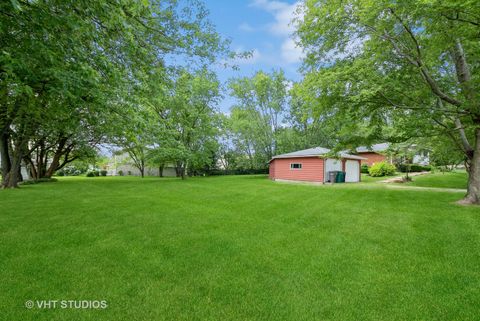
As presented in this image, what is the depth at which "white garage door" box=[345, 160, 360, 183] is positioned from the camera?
61.1ft

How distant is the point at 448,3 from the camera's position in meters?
5.03

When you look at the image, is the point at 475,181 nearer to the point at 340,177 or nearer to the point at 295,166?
the point at 340,177

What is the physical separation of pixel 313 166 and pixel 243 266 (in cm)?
1493

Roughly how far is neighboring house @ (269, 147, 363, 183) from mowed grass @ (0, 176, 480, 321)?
1051 cm

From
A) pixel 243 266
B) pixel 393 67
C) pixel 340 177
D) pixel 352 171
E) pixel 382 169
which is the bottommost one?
pixel 243 266

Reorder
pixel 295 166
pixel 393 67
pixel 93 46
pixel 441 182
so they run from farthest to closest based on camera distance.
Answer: pixel 295 166, pixel 441 182, pixel 393 67, pixel 93 46

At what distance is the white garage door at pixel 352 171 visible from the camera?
1861 cm

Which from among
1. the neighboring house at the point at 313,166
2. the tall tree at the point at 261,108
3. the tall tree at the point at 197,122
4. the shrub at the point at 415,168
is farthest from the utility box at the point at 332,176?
the shrub at the point at 415,168

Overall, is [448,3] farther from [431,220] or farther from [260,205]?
[260,205]

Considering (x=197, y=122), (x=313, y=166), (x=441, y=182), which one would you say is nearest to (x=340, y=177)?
(x=313, y=166)

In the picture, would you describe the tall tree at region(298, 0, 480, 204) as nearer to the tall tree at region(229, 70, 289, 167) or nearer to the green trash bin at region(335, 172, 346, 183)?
the green trash bin at region(335, 172, 346, 183)

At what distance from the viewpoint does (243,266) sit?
11.4 ft

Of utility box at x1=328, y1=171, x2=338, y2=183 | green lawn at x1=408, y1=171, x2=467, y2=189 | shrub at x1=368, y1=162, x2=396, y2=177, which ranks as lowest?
green lawn at x1=408, y1=171, x2=467, y2=189

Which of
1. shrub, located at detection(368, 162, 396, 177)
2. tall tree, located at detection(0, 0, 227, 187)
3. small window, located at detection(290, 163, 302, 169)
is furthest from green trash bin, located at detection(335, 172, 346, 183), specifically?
tall tree, located at detection(0, 0, 227, 187)
